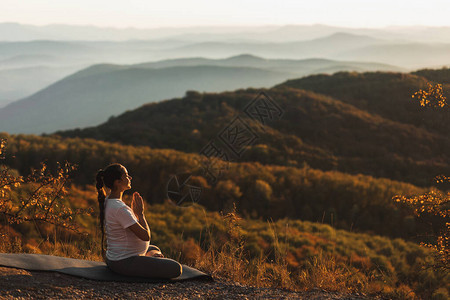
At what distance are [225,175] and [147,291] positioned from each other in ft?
45.5

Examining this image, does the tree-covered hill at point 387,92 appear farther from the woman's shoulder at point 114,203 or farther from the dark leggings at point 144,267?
the woman's shoulder at point 114,203

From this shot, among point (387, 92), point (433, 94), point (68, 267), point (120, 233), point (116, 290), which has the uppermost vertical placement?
point (387, 92)

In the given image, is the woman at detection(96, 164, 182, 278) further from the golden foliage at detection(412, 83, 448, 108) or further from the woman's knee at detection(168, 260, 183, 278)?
the golden foliage at detection(412, 83, 448, 108)

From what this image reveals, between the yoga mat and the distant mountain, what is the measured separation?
831 inches

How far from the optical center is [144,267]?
163 inches

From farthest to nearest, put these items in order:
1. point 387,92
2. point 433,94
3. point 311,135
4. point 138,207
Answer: point 387,92 → point 311,135 → point 433,94 → point 138,207

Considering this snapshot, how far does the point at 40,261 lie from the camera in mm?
4125

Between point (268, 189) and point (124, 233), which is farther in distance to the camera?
point (268, 189)

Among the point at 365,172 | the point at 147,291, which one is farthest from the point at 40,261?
the point at 365,172

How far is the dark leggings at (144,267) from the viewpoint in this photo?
162 inches

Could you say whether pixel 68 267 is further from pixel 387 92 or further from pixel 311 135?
pixel 387 92

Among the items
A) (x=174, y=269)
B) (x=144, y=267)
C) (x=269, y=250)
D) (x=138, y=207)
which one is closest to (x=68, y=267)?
(x=144, y=267)

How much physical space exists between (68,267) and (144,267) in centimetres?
85

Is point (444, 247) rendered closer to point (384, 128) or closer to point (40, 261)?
point (40, 261)
